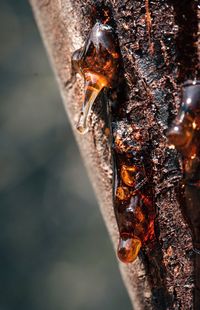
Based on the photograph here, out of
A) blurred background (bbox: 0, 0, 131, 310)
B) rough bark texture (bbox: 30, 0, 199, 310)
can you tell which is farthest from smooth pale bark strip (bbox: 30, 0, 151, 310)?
blurred background (bbox: 0, 0, 131, 310)

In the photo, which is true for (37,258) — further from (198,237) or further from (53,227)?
(198,237)

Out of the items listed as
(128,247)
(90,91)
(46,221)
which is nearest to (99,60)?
(90,91)

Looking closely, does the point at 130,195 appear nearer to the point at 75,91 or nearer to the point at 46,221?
the point at 75,91

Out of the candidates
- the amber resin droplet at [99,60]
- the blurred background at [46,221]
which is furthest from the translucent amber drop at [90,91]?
the blurred background at [46,221]

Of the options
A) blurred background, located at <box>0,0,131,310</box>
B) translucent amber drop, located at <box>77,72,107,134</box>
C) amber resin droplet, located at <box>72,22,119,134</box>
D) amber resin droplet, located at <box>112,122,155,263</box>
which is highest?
amber resin droplet, located at <box>72,22,119,134</box>

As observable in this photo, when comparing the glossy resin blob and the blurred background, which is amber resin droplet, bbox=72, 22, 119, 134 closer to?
the glossy resin blob

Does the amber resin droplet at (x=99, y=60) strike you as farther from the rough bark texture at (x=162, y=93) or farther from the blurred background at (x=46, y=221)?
the blurred background at (x=46, y=221)

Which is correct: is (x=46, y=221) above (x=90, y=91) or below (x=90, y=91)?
below
